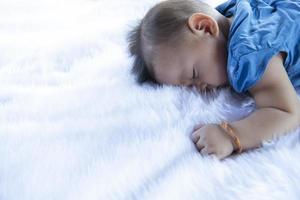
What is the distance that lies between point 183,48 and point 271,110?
207 mm

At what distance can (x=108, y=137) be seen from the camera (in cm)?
73

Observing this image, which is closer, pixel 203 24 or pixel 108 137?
pixel 108 137

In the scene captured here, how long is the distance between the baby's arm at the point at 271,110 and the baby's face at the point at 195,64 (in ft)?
0.27

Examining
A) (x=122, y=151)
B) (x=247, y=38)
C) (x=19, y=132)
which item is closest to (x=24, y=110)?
(x=19, y=132)

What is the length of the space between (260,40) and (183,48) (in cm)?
14

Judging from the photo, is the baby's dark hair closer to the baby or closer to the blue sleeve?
the baby

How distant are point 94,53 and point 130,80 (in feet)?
0.60

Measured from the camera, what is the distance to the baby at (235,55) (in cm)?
75

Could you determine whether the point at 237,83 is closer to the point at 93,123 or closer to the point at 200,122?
the point at 200,122

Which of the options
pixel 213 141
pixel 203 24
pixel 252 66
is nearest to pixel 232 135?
pixel 213 141

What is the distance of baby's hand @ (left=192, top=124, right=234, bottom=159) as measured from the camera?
704 mm

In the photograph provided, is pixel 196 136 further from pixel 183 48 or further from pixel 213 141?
pixel 183 48

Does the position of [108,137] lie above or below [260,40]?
below

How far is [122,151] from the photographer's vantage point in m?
0.69
